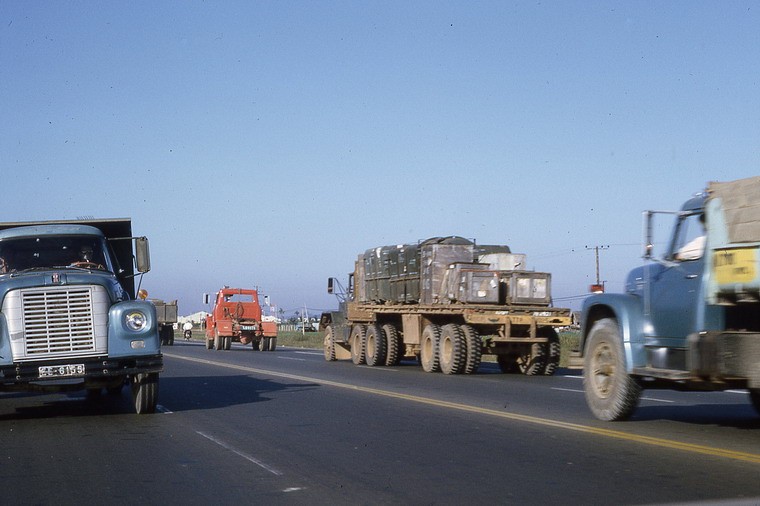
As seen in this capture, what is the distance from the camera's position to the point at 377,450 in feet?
31.9

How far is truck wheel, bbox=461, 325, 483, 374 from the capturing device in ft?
72.6

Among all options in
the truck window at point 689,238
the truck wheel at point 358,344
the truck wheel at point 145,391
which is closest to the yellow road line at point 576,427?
the truck window at point 689,238

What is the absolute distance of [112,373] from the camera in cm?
1227

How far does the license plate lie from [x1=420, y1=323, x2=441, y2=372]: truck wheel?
12.2 m

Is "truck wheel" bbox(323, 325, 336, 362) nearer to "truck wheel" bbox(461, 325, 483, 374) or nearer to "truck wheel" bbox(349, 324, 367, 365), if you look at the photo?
"truck wheel" bbox(349, 324, 367, 365)

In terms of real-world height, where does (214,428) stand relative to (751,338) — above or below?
below

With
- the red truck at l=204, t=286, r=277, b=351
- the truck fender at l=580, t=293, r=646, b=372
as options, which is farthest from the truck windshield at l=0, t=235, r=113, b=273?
the red truck at l=204, t=286, r=277, b=351

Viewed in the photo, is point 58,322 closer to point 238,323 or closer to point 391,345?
point 391,345

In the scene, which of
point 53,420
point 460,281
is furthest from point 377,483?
point 460,281

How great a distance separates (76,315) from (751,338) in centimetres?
779

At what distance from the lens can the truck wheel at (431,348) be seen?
76.5 feet

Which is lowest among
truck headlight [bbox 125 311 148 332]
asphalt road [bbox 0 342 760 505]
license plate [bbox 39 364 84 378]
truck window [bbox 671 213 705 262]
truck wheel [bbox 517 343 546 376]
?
asphalt road [bbox 0 342 760 505]

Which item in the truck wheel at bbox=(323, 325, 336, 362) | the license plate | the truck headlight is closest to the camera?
the license plate

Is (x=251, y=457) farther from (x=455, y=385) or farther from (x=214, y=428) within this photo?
(x=455, y=385)
